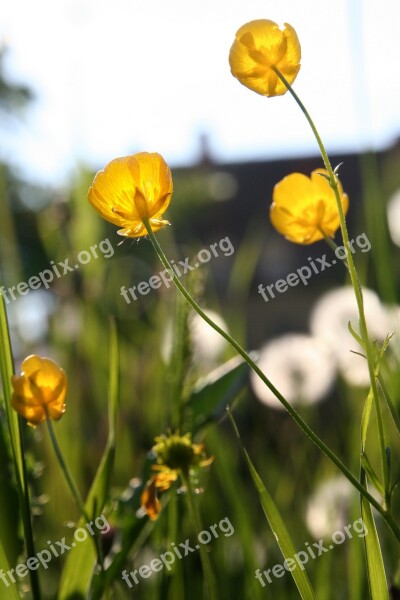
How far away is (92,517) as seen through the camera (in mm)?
584

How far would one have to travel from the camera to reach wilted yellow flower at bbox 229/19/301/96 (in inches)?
20.0

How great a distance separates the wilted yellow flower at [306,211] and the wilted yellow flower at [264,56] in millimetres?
102

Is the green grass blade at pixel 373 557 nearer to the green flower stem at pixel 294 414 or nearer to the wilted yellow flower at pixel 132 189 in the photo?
the green flower stem at pixel 294 414

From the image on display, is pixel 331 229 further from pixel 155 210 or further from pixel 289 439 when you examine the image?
pixel 289 439

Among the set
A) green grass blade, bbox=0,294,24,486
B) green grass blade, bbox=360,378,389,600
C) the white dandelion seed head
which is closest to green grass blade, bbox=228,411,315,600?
green grass blade, bbox=360,378,389,600

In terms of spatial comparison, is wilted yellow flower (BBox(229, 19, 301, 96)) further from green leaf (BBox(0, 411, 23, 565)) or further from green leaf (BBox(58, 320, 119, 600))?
green leaf (BBox(0, 411, 23, 565))

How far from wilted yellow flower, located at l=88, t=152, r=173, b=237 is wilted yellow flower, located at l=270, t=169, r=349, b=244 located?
0.12 meters

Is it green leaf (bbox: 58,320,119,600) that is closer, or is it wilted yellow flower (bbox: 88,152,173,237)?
wilted yellow flower (bbox: 88,152,173,237)

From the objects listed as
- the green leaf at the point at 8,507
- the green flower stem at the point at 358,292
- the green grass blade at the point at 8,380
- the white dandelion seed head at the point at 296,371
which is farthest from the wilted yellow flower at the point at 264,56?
the white dandelion seed head at the point at 296,371

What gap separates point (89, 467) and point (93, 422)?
17.9 inches

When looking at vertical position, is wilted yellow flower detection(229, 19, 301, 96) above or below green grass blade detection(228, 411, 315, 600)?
above

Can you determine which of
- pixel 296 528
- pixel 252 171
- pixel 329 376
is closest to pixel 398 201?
pixel 329 376

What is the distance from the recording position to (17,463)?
53 centimetres

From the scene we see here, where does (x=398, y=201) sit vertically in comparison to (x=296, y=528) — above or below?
above
